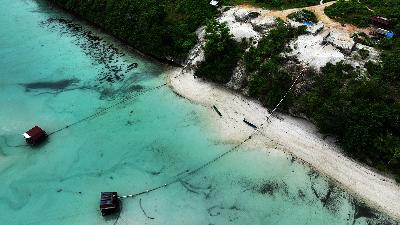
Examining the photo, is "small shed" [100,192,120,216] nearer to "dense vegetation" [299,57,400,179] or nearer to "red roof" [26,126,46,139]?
"red roof" [26,126,46,139]

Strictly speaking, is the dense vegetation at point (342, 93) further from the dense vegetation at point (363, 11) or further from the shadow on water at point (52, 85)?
the shadow on water at point (52, 85)

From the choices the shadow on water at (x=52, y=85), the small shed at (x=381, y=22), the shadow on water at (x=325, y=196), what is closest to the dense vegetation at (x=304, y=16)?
A: the small shed at (x=381, y=22)

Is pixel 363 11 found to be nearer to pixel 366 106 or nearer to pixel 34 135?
pixel 366 106

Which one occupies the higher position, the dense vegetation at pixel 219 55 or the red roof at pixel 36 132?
the dense vegetation at pixel 219 55

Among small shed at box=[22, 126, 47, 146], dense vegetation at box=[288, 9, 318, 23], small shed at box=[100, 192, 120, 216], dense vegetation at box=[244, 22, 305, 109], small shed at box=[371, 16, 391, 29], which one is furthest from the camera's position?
dense vegetation at box=[288, 9, 318, 23]

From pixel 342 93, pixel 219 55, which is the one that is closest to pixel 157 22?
pixel 219 55

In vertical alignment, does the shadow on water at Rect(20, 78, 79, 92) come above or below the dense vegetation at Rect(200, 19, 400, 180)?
below

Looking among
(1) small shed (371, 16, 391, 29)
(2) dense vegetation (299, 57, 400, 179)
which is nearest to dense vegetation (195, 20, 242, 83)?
(2) dense vegetation (299, 57, 400, 179)

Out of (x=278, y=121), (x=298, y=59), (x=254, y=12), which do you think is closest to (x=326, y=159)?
(x=278, y=121)
